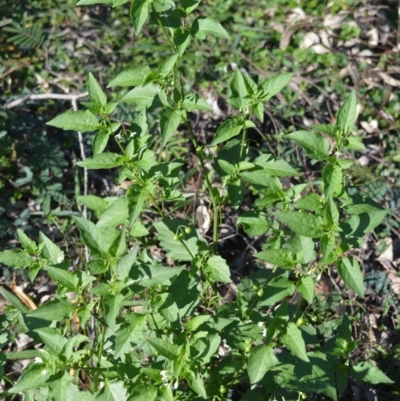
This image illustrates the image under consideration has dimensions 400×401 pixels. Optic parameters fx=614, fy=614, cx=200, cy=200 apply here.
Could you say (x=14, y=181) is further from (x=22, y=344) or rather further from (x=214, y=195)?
(x=214, y=195)

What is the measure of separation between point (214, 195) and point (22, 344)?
1.76 meters

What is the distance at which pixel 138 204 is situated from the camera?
7.63ft

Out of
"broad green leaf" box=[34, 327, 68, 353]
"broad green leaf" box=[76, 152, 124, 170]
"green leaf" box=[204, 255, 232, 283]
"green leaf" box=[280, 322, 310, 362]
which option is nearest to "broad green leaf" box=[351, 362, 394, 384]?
"green leaf" box=[280, 322, 310, 362]

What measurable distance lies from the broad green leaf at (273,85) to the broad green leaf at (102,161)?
2.13 feet

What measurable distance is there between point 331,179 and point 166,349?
2.95 ft

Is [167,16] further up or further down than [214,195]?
further up

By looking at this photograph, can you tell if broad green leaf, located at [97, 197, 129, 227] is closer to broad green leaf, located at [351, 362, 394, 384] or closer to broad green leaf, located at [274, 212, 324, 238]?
broad green leaf, located at [274, 212, 324, 238]

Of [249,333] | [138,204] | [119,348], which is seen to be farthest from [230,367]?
[138,204]

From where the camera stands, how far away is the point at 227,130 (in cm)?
251

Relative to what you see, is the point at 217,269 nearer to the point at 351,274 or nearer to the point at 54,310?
the point at 351,274

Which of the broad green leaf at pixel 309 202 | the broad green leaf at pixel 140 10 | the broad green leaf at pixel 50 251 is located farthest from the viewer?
the broad green leaf at pixel 50 251

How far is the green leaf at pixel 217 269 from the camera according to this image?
2.55 metres

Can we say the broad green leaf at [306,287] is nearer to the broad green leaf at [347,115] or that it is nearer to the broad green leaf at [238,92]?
the broad green leaf at [347,115]

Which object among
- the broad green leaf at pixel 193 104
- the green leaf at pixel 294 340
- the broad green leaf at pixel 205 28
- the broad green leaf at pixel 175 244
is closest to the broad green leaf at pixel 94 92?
the broad green leaf at pixel 193 104
